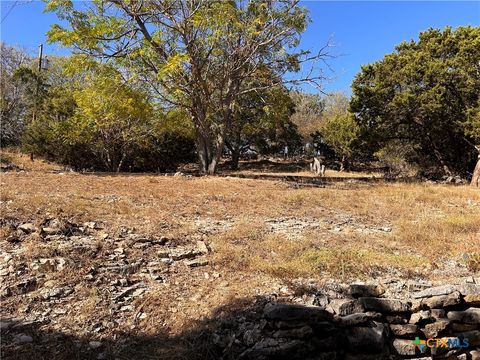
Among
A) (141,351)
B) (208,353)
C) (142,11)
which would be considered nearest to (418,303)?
(208,353)

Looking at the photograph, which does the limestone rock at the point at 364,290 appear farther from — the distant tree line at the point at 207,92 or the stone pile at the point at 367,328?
the distant tree line at the point at 207,92

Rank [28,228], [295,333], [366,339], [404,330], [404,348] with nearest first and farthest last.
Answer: [295,333], [366,339], [404,348], [404,330], [28,228]

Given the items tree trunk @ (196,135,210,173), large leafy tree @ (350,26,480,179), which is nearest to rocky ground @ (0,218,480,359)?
tree trunk @ (196,135,210,173)

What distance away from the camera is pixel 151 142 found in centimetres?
2058

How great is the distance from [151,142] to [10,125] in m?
10.1

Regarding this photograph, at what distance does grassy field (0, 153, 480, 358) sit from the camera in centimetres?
473

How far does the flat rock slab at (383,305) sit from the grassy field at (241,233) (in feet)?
2.75

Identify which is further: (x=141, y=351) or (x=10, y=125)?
(x=10, y=125)

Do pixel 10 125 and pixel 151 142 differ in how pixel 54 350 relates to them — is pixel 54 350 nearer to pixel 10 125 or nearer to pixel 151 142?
pixel 151 142

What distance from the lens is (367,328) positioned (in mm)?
4215

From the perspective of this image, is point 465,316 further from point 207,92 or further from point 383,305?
point 207,92

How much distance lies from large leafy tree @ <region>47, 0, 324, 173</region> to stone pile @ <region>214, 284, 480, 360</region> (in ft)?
27.7

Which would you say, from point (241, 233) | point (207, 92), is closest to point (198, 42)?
point (207, 92)

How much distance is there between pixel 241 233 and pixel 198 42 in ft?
26.6
